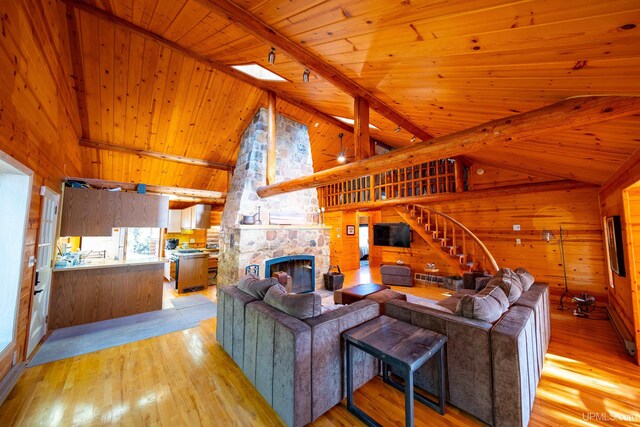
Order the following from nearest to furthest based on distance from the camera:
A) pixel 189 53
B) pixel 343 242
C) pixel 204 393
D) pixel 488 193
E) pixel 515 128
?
pixel 515 128 < pixel 204 393 < pixel 189 53 < pixel 488 193 < pixel 343 242

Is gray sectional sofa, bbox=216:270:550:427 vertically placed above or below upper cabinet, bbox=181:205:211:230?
below

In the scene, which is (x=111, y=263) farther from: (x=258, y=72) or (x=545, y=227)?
(x=545, y=227)

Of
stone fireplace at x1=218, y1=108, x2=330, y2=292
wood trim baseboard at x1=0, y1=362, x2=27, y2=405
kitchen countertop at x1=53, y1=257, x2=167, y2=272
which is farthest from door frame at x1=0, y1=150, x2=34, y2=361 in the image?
stone fireplace at x1=218, y1=108, x2=330, y2=292

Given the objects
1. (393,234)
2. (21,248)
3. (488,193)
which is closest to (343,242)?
(393,234)

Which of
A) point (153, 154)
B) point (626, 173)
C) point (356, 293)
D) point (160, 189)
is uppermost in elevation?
point (153, 154)

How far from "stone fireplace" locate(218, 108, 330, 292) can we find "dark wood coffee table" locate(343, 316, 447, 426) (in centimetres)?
308

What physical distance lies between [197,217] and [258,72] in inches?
168

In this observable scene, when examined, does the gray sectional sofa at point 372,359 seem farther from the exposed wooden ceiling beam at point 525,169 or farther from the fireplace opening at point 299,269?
the exposed wooden ceiling beam at point 525,169

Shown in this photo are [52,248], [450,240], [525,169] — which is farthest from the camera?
[450,240]

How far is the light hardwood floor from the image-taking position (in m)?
1.89

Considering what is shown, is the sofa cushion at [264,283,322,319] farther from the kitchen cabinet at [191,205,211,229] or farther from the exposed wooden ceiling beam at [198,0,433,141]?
the kitchen cabinet at [191,205,211,229]

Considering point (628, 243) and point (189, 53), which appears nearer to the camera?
point (628, 243)

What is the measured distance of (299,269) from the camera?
18.4ft

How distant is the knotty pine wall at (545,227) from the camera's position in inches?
184
